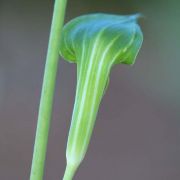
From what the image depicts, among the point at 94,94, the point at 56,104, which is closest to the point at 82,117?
the point at 94,94

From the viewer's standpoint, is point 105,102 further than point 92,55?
Yes

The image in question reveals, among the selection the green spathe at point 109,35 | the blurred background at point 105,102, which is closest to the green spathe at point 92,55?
the green spathe at point 109,35

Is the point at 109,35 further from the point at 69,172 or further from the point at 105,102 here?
the point at 105,102

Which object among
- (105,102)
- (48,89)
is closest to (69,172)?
(48,89)

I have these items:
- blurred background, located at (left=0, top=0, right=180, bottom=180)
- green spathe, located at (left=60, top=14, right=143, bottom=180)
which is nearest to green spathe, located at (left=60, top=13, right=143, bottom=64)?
green spathe, located at (left=60, top=14, right=143, bottom=180)

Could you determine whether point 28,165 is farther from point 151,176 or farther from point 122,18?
point 122,18

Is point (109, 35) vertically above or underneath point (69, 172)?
above
